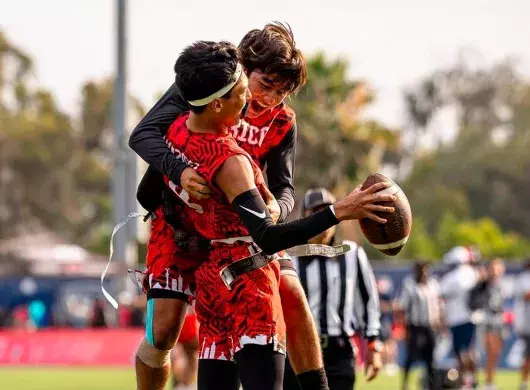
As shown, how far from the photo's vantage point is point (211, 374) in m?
7.33

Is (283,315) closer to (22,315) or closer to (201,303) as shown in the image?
(201,303)

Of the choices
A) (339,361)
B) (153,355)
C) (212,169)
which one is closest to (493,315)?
(339,361)

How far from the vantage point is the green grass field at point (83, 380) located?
73.1 feet

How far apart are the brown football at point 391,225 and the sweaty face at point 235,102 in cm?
73

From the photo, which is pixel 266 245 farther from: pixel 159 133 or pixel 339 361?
pixel 339 361

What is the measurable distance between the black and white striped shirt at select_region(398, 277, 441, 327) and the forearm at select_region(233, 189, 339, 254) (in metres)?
14.8

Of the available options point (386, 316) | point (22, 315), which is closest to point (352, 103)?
point (22, 315)

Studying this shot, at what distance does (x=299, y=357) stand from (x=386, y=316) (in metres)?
21.5

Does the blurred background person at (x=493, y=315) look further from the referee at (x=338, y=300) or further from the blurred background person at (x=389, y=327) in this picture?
the referee at (x=338, y=300)

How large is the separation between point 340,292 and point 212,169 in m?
4.21

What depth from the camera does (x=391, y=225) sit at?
6945 millimetres

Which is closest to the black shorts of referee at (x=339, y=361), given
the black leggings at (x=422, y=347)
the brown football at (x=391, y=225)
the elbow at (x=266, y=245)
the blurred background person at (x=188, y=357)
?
the brown football at (x=391, y=225)

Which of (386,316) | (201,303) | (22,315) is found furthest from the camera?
(22,315)

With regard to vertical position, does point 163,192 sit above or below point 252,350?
above
